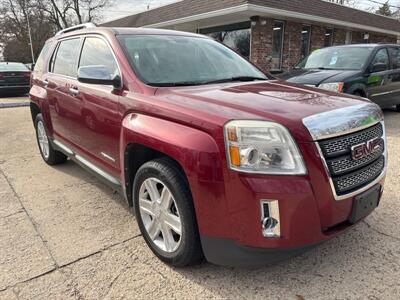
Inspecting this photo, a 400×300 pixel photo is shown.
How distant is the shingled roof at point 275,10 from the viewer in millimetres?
13059

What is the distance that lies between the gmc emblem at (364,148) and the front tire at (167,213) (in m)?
1.08

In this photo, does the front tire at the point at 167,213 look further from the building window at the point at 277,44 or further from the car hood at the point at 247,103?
the building window at the point at 277,44

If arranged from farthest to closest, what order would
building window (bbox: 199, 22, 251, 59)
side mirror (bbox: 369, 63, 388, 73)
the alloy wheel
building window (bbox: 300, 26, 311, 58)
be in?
building window (bbox: 300, 26, 311, 58) → building window (bbox: 199, 22, 251, 59) → side mirror (bbox: 369, 63, 388, 73) → the alloy wheel

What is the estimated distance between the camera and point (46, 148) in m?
5.10

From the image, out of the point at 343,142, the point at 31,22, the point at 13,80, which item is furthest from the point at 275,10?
the point at 31,22

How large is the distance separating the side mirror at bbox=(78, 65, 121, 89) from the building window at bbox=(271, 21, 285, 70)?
12.8 meters

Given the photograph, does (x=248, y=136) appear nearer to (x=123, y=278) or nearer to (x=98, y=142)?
(x=123, y=278)

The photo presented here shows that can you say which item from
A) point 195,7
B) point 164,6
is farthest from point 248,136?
point 164,6

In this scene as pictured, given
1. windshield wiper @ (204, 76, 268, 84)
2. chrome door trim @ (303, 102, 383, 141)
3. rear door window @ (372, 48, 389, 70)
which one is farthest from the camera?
rear door window @ (372, 48, 389, 70)

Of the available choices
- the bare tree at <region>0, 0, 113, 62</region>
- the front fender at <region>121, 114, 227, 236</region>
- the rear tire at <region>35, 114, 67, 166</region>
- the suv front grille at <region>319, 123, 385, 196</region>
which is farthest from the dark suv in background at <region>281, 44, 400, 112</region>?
the bare tree at <region>0, 0, 113, 62</region>

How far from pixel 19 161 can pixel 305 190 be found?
466cm

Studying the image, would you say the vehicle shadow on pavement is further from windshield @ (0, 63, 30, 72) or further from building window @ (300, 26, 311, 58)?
building window @ (300, 26, 311, 58)

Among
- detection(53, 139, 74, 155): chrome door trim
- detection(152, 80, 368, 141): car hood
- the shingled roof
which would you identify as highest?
the shingled roof

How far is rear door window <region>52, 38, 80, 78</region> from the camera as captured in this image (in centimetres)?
390
